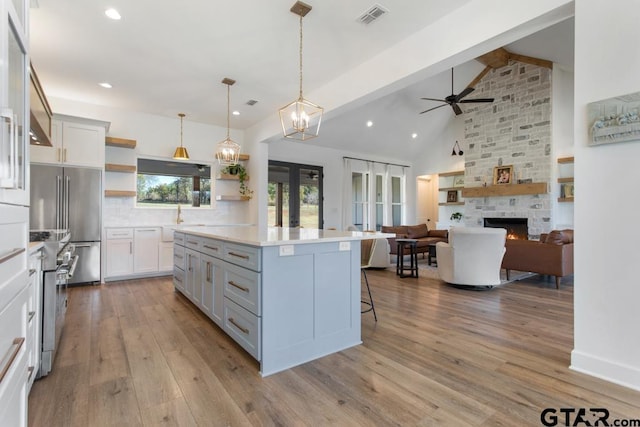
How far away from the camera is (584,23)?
6.88ft

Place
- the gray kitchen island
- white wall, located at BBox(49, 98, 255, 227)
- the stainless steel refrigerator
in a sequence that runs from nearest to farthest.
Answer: the gray kitchen island → the stainless steel refrigerator → white wall, located at BBox(49, 98, 255, 227)

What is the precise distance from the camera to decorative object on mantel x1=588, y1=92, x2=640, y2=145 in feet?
6.26

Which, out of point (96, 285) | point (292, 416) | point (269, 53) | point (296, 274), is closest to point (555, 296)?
point (296, 274)

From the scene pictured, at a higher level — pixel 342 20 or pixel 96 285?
pixel 342 20

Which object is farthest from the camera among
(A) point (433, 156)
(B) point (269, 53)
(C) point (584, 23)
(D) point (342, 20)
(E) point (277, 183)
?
(A) point (433, 156)

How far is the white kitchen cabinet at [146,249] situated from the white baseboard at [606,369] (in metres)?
5.53

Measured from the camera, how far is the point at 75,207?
4555mm

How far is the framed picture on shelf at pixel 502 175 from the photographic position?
7.45 m

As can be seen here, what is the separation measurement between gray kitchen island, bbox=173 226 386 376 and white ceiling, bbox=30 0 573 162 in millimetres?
2084

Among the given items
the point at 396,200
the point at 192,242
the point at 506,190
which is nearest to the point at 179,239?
the point at 192,242

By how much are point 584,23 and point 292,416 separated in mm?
3094

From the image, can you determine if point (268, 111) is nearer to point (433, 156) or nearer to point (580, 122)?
point (580, 122)

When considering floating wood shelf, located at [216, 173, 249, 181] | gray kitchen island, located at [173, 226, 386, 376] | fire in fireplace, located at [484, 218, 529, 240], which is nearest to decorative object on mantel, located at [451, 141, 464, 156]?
fire in fireplace, located at [484, 218, 529, 240]

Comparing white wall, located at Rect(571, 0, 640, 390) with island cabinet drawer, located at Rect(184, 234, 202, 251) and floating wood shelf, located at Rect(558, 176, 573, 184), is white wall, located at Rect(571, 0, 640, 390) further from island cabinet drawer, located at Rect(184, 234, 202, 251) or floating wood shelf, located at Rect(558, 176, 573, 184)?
floating wood shelf, located at Rect(558, 176, 573, 184)
